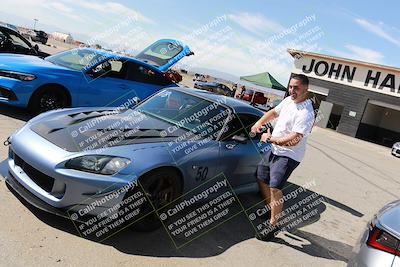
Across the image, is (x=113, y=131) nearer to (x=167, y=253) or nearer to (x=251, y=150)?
(x=167, y=253)

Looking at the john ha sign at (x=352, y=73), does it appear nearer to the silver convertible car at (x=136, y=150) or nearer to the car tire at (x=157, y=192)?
the silver convertible car at (x=136, y=150)

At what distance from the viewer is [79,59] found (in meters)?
8.40

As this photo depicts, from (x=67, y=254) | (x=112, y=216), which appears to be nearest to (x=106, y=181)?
(x=112, y=216)

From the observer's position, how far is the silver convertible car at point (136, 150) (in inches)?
151

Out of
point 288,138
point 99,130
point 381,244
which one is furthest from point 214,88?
point 381,244

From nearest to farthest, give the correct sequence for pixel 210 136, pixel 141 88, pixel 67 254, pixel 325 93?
pixel 67 254 → pixel 210 136 → pixel 141 88 → pixel 325 93

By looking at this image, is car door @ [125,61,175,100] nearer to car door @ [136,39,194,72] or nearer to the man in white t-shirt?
car door @ [136,39,194,72]

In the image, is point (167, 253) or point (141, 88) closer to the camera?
point (167, 253)

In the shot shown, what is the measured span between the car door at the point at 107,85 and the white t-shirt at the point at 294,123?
440 centimetres

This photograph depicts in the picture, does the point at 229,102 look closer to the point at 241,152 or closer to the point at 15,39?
the point at 241,152

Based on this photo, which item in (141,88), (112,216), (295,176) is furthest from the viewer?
(141,88)

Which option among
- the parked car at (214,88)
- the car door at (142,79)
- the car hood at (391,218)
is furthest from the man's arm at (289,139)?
the parked car at (214,88)

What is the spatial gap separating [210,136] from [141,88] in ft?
13.9

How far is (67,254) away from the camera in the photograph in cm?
360
